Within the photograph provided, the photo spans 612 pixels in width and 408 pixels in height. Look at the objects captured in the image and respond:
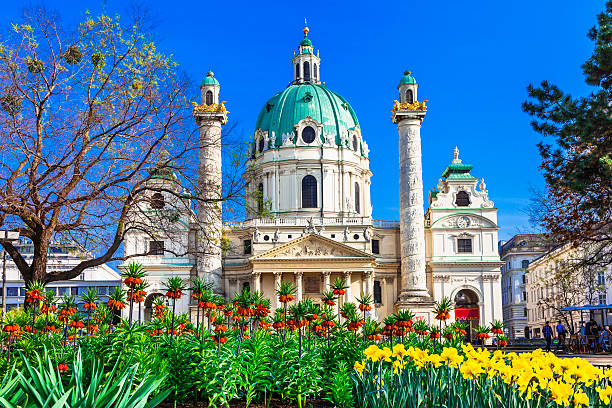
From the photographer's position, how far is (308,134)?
2965 inches

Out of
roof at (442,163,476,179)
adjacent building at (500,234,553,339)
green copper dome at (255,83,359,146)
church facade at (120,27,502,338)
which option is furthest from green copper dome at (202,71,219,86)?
adjacent building at (500,234,553,339)

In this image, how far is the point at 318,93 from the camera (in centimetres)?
7831

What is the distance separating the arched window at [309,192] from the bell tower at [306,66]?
1468 cm

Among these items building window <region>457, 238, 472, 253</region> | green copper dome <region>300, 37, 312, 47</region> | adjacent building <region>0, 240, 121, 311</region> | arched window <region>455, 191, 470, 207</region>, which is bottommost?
adjacent building <region>0, 240, 121, 311</region>

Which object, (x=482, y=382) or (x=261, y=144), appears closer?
(x=482, y=382)

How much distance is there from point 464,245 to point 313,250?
1593cm

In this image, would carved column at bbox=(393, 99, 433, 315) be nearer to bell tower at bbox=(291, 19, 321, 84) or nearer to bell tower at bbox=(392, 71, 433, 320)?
bell tower at bbox=(392, 71, 433, 320)

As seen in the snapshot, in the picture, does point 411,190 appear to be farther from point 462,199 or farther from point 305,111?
point 305,111

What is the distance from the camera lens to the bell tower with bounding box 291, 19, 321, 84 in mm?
82000

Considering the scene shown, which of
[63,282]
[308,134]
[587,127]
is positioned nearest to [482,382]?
[587,127]

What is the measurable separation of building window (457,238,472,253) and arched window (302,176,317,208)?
51.5ft

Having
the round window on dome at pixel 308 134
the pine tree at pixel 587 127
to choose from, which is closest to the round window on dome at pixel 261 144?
the round window on dome at pixel 308 134

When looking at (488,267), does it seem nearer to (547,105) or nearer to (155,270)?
(155,270)

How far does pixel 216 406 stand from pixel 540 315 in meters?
83.5
